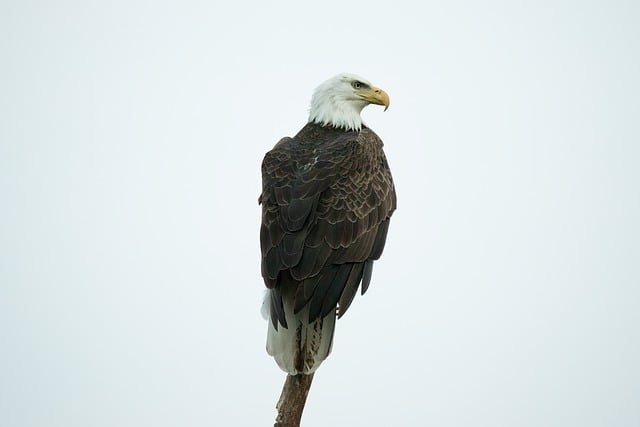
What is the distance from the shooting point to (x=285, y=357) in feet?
24.5

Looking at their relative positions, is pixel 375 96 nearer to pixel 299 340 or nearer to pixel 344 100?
pixel 344 100

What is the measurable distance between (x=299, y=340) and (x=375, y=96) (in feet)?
9.82

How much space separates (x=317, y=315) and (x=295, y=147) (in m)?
1.99

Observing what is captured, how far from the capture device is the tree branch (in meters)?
7.25

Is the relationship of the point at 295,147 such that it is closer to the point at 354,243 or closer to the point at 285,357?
the point at 354,243

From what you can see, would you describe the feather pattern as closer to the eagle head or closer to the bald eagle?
the bald eagle

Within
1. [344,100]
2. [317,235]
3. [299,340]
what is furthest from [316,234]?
[344,100]

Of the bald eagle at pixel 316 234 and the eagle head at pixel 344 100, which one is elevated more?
the eagle head at pixel 344 100

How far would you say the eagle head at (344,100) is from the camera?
9.09 m

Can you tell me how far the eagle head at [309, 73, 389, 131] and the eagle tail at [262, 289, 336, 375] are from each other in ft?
7.80

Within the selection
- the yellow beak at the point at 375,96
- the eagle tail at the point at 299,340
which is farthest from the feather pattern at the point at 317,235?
the yellow beak at the point at 375,96

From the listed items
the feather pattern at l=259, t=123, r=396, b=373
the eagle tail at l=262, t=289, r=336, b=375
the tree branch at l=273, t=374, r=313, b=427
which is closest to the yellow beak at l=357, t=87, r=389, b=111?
the feather pattern at l=259, t=123, r=396, b=373

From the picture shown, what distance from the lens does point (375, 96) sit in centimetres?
920

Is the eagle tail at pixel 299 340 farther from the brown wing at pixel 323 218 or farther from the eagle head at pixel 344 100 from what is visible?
the eagle head at pixel 344 100
